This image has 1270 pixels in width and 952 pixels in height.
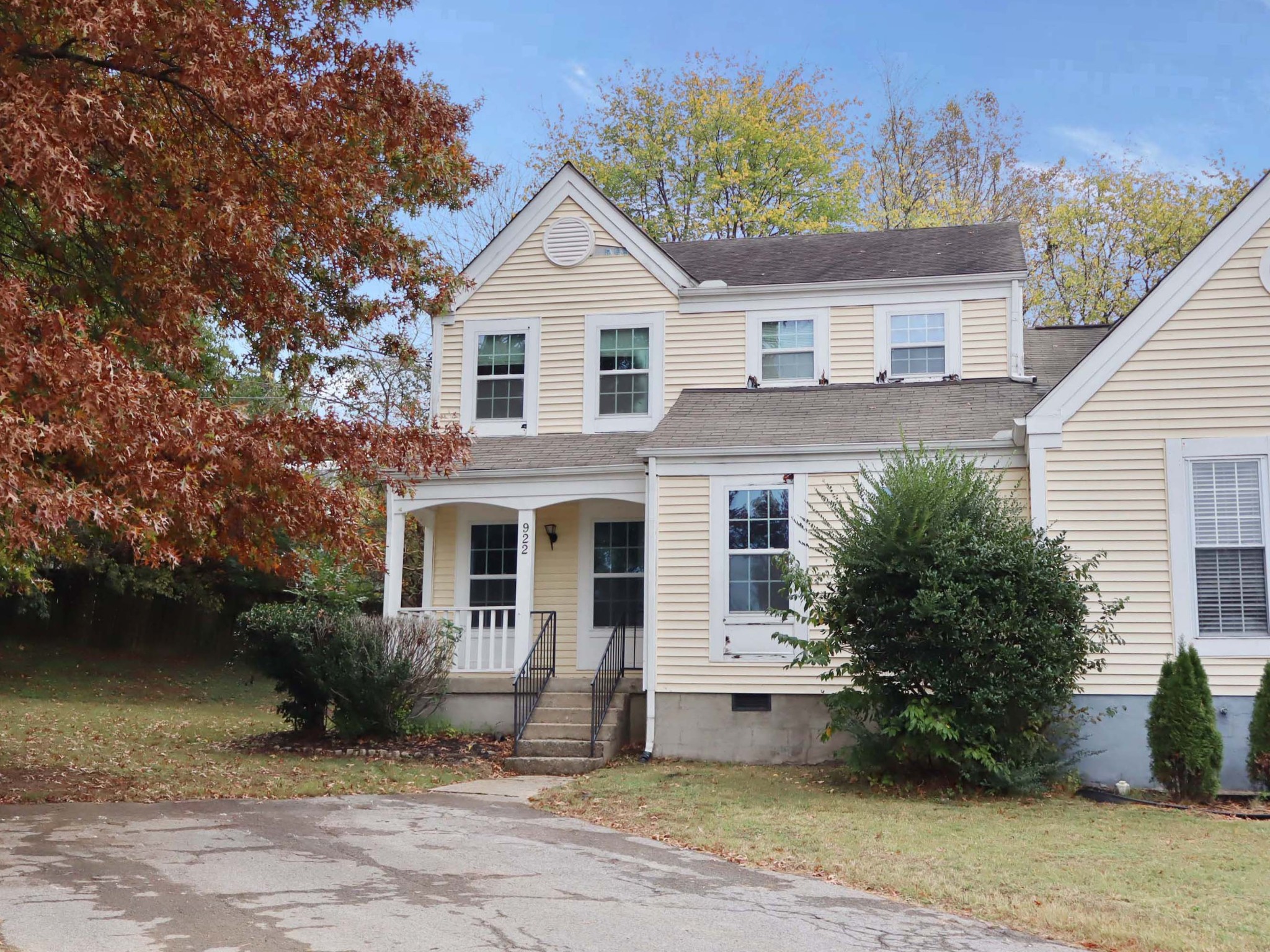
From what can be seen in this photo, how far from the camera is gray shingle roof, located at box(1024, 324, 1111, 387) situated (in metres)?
16.0

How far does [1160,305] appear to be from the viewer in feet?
39.4

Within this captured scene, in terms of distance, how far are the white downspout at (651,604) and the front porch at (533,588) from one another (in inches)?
20.4

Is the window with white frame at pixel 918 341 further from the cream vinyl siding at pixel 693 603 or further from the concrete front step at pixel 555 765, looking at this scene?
the concrete front step at pixel 555 765

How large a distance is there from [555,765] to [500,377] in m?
6.53

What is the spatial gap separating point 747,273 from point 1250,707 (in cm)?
921

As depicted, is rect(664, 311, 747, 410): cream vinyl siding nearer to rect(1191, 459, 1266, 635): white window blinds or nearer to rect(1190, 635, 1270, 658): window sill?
rect(1191, 459, 1266, 635): white window blinds

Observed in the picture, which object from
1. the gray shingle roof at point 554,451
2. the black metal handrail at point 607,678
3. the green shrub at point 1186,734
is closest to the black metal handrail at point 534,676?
the black metal handrail at point 607,678

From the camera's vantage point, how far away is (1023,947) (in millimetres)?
5848

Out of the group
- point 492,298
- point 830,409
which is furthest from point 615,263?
point 830,409

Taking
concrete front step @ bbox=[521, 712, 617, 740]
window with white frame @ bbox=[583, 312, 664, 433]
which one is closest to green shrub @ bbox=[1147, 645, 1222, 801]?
concrete front step @ bbox=[521, 712, 617, 740]

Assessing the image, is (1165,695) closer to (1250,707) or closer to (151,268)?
(1250,707)

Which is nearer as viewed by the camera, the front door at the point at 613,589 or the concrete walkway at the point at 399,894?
the concrete walkway at the point at 399,894

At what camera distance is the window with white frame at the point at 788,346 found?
16.2 m

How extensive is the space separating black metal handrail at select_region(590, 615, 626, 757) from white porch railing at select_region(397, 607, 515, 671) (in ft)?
4.03
